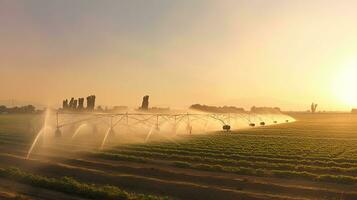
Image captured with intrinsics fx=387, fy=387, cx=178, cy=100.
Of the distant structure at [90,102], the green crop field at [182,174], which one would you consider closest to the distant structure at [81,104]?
the distant structure at [90,102]

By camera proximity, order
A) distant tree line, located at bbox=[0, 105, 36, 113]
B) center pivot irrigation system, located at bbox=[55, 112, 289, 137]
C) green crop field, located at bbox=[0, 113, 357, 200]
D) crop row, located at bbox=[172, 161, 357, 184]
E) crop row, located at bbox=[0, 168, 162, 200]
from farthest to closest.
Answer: distant tree line, located at bbox=[0, 105, 36, 113], center pivot irrigation system, located at bbox=[55, 112, 289, 137], crop row, located at bbox=[172, 161, 357, 184], green crop field, located at bbox=[0, 113, 357, 200], crop row, located at bbox=[0, 168, 162, 200]

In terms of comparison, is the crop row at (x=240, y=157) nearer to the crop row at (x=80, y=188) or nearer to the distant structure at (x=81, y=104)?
the crop row at (x=80, y=188)

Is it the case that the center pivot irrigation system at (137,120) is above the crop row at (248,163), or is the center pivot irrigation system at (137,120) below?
above

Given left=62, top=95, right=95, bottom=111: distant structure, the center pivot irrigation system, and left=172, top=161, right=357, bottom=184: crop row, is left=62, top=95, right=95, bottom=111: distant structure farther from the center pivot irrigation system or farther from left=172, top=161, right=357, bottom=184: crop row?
left=172, top=161, right=357, bottom=184: crop row

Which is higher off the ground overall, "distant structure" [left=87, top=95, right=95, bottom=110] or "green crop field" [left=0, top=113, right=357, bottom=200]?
"distant structure" [left=87, top=95, right=95, bottom=110]

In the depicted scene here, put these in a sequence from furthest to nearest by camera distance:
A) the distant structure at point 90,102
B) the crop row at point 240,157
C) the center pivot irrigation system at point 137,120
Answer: the distant structure at point 90,102, the center pivot irrigation system at point 137,120, the crop row at point 240,157

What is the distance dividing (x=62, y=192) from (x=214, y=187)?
30.8 feet

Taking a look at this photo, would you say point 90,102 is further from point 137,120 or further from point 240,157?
point 240,157

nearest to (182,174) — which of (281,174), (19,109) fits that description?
(281,174)

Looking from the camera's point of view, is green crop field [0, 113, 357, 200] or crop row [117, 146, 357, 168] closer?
green crop field [0, 113, 357, 200]

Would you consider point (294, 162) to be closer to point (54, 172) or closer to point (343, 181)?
point (343, 181)

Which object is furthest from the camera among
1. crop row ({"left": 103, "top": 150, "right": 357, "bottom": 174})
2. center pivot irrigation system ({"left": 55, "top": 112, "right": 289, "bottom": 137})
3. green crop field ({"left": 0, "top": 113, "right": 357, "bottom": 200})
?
center pivot irrigation system ({"left": 55, "top": 112, "right": 289, "bottom": 137})

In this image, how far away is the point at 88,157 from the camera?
3825cm

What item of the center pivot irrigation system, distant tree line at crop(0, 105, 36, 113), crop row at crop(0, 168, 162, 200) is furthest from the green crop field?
distant tree line at crop(0, 105, 36, 113)
